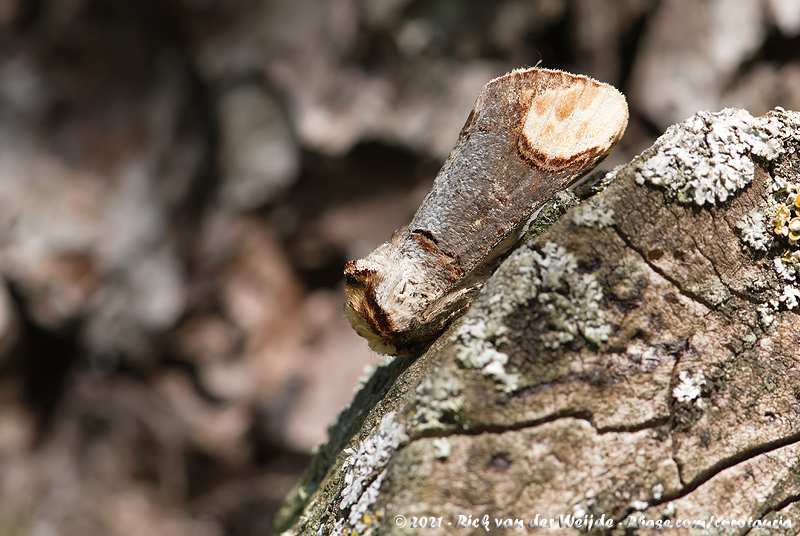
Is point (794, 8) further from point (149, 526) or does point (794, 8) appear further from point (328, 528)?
point (149, 526)

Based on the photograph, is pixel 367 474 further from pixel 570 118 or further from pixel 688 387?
pixel 570 118

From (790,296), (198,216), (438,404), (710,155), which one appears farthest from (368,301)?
(198,216)

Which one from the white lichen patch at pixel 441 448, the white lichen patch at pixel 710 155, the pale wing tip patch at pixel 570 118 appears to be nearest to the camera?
the white lichen patch at pixel 441 448

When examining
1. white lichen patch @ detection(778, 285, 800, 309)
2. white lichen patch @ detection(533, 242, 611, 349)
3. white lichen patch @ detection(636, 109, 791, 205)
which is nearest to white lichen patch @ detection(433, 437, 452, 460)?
white lichen patch @ detection(533, 242, 611, 349)

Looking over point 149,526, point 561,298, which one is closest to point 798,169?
point 561,298

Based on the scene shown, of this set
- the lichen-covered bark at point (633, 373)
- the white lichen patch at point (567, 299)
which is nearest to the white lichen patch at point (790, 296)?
the lichen-covered bark at point (633, 373)

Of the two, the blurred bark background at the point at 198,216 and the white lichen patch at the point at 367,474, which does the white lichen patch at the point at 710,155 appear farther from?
the blurred bark background at the point at 198,216

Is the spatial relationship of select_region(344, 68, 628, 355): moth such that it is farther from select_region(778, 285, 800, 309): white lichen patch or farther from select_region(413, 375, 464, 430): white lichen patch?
select_region(778, 285, 800, 309): white lichen patch

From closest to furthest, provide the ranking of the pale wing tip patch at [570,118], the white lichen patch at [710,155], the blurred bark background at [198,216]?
the white lichen patch at [710,155], the pale wing tip patch at [570,118], the blurred bark background at [198,216]
